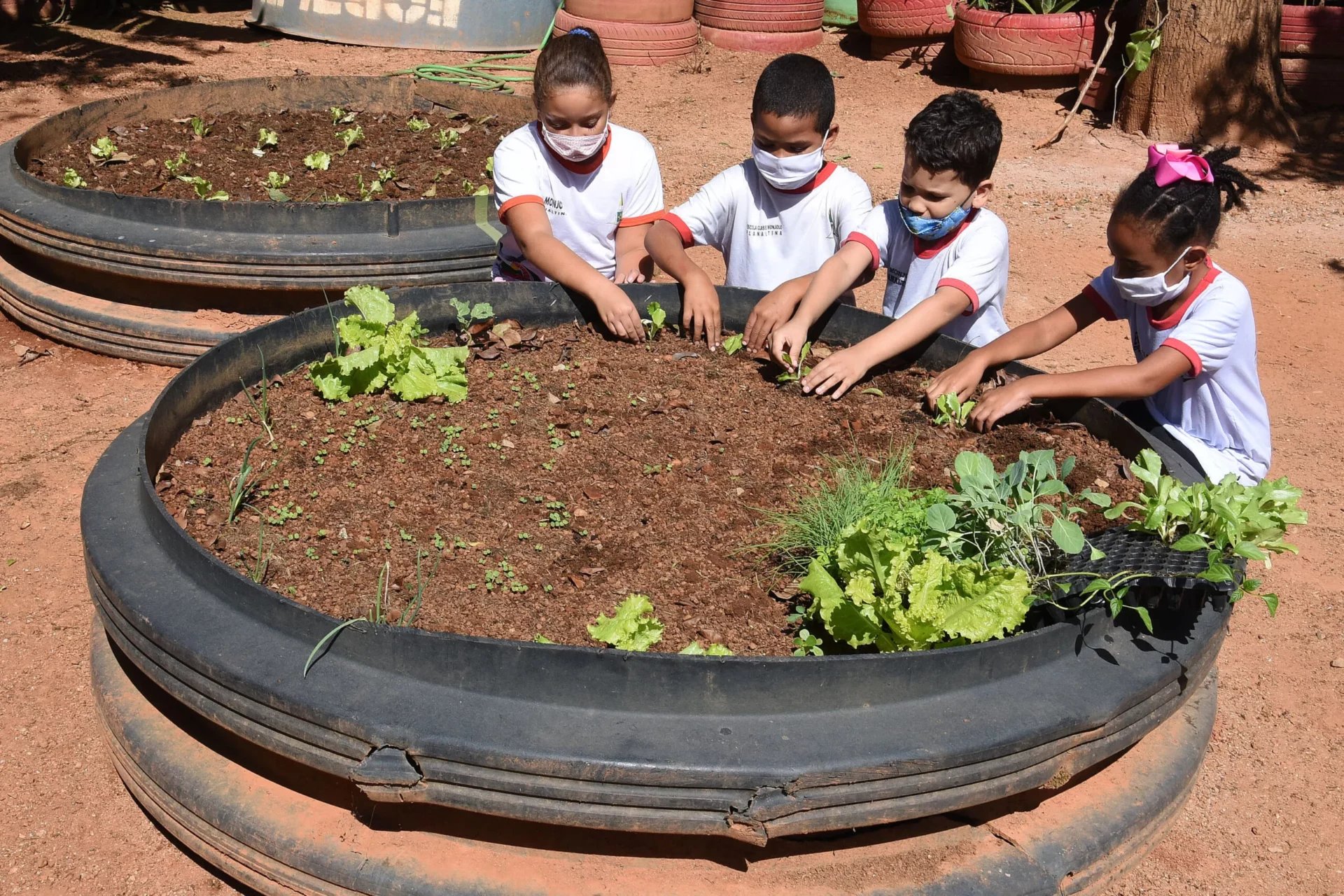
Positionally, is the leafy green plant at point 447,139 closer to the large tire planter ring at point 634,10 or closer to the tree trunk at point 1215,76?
the large tire planter ring at point 634,10

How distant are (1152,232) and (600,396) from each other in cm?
157

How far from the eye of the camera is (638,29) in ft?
32.6

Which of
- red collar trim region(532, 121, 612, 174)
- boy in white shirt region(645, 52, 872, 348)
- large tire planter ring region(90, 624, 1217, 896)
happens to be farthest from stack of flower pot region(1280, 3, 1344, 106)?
large tire planter ring region(90, 624, 1217, 896)

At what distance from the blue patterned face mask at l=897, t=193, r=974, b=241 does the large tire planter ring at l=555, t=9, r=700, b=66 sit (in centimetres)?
709

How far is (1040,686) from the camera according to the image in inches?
80.3

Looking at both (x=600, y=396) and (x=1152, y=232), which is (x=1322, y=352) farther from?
(x=600, y=396)

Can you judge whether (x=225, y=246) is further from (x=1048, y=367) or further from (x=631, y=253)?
(x=1048, y=367)

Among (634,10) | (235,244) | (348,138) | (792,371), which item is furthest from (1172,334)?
(634,10)

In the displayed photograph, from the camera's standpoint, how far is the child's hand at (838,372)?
3164 millimetres

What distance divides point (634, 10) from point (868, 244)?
287 inches

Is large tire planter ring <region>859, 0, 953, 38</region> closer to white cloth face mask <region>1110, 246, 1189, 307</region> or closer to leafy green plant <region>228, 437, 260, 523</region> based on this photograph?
white cloth face mask <region>1110, 246, 1189, 307</region>

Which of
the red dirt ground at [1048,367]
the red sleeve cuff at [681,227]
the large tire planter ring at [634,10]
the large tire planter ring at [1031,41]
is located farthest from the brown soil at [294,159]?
the large tire planter ring at [1031,41]

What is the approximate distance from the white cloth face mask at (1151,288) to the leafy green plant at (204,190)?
382 centimetres

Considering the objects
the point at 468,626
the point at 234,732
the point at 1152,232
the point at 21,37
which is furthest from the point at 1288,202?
the point at 21,37
